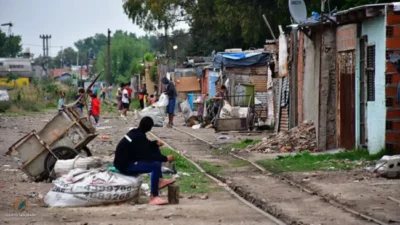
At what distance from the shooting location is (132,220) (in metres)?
11.7

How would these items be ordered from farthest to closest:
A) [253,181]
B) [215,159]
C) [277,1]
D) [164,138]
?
[277,1], [164,138], [215,159], [253,181]

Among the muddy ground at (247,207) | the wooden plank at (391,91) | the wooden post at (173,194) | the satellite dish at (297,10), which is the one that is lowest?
the muddy ground at (247,207)

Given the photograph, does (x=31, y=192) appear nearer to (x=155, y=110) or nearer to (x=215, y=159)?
(x=215, y=159)

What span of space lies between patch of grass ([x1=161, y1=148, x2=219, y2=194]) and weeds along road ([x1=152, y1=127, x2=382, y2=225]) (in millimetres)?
319

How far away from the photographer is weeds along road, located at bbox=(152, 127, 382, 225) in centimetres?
1170

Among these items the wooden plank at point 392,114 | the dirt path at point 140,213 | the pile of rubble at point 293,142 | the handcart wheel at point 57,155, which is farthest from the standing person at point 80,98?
the wooden plank at point 392,114

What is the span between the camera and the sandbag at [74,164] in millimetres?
15172

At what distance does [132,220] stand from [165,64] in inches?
1974

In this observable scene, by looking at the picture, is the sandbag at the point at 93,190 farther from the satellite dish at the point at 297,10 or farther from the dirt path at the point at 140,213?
the satellite dish at the point at 297,10

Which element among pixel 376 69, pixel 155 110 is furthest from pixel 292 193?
pixel 155 110

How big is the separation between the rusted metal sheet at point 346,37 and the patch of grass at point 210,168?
4319mm

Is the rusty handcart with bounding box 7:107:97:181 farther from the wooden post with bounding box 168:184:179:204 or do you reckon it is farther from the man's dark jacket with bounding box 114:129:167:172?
the wooden post with bounding box 168:184:179:204

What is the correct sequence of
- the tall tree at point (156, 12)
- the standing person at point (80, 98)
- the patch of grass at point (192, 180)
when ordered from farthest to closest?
the tall tree at point (156, 12) < the standing person at point (80, 98) < the patch of grass at point (192, 180)

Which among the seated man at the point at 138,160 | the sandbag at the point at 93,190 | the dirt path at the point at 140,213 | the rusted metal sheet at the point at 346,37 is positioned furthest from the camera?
the rusted metal sheet at the point at 346,37
